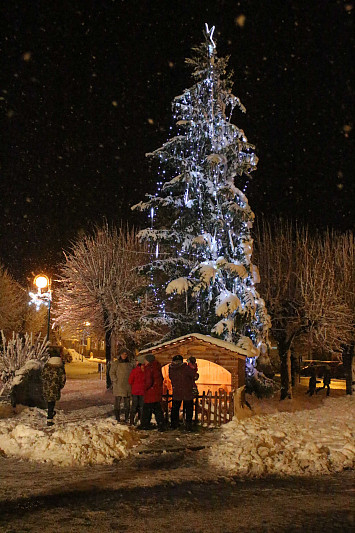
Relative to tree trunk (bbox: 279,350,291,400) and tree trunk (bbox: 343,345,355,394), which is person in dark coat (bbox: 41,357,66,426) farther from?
tree trunk (bbox: 343,345,355,394)

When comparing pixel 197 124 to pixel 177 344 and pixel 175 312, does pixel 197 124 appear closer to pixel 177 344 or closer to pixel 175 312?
pixel 175 312

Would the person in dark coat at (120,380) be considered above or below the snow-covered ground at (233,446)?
above

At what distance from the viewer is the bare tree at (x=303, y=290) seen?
24891mm

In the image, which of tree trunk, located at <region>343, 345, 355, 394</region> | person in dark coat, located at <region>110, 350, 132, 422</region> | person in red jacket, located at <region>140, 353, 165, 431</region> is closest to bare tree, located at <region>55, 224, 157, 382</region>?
Result: tree trunk, located at <region>343, 345, 355, 394</region>

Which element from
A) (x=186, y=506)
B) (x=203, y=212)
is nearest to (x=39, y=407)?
(x=203, y=212)

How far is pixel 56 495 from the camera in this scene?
7398 mm

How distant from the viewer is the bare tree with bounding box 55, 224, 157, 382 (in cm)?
2789

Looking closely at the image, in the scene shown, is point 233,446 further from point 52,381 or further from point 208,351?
point 208,351

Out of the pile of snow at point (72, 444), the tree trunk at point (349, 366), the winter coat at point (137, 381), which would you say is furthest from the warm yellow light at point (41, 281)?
the tree trunk at point (349, 366)

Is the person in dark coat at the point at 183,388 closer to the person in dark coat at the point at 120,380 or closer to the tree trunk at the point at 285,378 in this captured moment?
the person in dark coat at the point at 120,380

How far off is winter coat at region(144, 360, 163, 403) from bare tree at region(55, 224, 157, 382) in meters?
13.7

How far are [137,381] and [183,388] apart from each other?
44.4 inches

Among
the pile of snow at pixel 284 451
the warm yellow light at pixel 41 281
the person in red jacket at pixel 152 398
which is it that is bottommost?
the pile of snow at pixel 284 451

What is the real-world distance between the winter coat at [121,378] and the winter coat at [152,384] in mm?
1231
